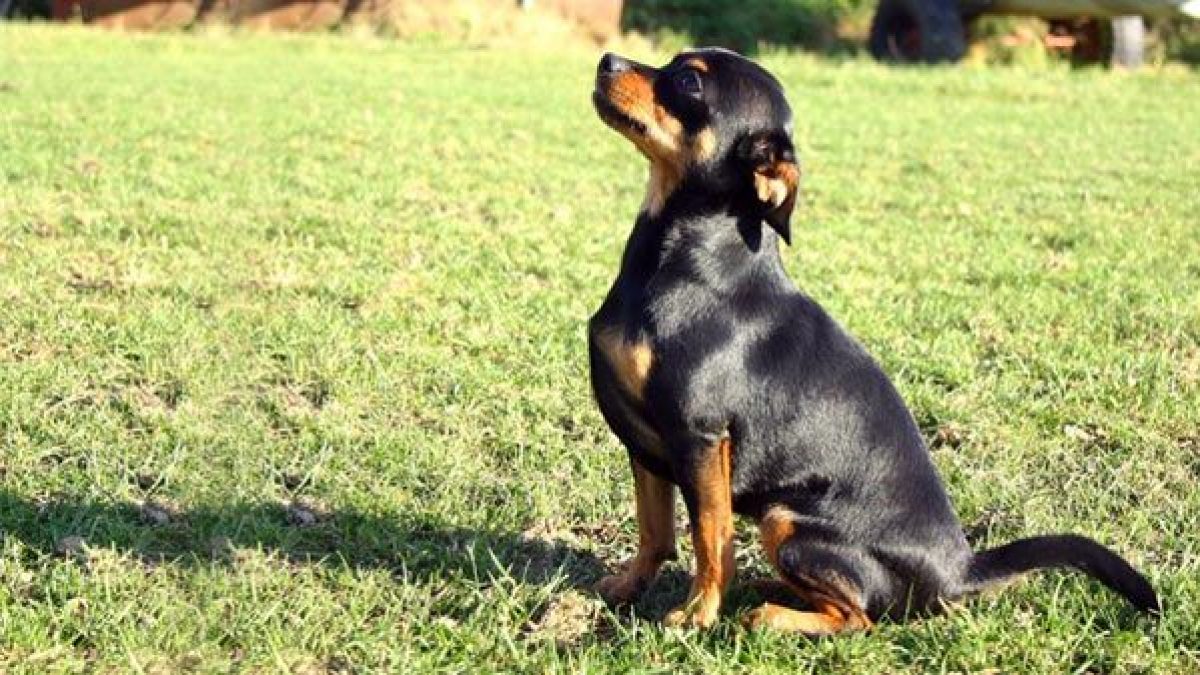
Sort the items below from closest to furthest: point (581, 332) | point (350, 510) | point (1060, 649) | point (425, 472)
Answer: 1. point (1060, 649)
2. point (350, 510)
3. point (425, 472)
4. point (581, 332)

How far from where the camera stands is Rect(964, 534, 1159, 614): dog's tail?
341 cm

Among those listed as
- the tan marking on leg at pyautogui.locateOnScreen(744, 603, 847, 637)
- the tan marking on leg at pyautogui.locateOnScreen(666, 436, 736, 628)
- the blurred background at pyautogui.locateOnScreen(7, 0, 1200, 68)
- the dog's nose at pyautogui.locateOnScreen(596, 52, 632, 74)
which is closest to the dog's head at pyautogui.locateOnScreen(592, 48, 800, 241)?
the dog's nose at pyautogui.locateOnScreen(596, 52, 632, 74)

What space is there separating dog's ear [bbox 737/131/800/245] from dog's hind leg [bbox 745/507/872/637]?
0.72 metres

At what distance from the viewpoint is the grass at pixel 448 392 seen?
11.3 ft

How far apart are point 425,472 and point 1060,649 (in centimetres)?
196

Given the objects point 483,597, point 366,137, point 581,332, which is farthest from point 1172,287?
point 366,137

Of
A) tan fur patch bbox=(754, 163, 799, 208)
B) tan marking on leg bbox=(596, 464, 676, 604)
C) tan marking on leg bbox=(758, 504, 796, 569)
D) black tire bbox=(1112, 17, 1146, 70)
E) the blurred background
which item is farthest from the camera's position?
black tire bbox=(1112, 17, 1146, 70)

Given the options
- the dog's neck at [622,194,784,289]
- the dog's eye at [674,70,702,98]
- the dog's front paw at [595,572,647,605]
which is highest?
the dog's eye at [674,70,702,98]

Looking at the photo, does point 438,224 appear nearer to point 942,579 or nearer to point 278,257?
point 278,257

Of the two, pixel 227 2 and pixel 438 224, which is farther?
pixel 227 2

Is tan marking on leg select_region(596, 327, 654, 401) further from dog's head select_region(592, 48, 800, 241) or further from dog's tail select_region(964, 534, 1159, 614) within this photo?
dog's tail select_region(964, 534, 1159, 614)

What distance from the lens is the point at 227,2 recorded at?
20.7m

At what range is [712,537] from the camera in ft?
11.0

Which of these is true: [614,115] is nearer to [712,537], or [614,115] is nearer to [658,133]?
[658,133]
